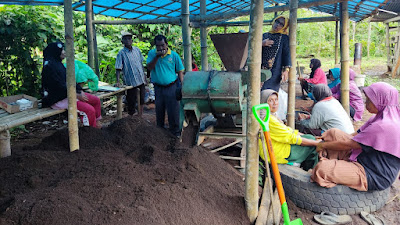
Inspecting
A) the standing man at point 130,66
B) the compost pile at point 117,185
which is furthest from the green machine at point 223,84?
the standing man at point 130,66

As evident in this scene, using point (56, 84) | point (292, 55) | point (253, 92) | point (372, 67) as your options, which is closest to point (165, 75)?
point (56, 84)

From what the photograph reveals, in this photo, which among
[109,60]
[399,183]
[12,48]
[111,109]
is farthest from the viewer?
[109,60]

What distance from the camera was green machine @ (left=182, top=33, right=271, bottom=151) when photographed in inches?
162

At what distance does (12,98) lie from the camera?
177 inches

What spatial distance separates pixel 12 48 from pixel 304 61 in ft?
56.1

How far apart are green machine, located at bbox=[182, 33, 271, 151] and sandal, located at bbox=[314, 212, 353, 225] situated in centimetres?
165

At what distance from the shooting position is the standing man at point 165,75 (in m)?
5.35

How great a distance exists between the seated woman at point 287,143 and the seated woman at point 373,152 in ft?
1.24

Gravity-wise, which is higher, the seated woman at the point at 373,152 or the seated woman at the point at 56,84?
the seated woman at the point at 56,84

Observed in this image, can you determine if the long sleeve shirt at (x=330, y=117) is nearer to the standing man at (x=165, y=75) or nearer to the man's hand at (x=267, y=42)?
the man's hand at (x=267, y=42)

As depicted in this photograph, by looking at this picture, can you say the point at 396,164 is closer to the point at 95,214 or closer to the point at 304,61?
the point at 95,214

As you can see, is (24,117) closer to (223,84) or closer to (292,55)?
(223,84)

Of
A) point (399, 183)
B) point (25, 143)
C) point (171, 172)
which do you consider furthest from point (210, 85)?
point (25, 143)

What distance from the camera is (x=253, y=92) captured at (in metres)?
2.50
